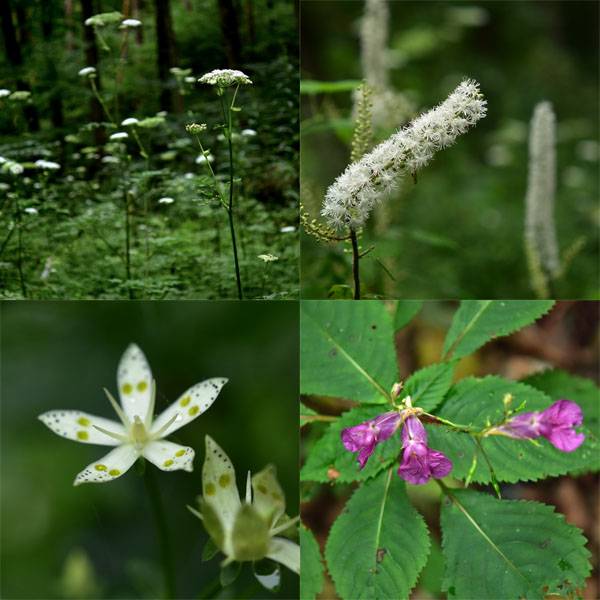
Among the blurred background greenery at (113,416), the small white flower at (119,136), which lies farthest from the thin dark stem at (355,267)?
the small white flower at (119,136)

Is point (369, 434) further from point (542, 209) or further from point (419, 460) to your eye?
point (542, 209)

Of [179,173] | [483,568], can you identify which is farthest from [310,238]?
[483,568]

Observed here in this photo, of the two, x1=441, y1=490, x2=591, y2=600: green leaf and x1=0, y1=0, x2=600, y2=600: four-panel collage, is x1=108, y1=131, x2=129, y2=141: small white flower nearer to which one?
x1=0, y1=0, x2=600, y2=600: four-panel collage

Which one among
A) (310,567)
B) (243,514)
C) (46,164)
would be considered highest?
(46,164)

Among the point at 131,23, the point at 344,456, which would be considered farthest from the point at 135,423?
the point at 131,23

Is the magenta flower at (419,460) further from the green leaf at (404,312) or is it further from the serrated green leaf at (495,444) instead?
the green leaf at (404,312)

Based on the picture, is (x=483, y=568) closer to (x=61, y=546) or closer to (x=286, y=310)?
(x=286, y=310)
